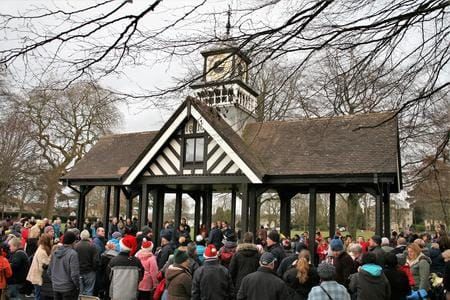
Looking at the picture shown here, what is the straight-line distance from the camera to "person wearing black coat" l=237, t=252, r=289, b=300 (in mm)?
6059

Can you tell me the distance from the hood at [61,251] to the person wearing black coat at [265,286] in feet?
12.2

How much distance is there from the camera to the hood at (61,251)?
8.38 meters

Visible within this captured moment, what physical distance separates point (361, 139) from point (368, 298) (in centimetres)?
1058

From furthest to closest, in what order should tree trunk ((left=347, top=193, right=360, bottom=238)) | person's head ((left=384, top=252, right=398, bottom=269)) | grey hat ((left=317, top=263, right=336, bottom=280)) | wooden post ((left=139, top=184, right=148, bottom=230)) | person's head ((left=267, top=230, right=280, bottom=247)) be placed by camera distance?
tree trunk ((left=347, top=193, right=360, bottom=238))
wooden post ((left=139, top=184, right=148, bottom=230))
person's head ((left=267, top=230, right=280, bottom=247))
person's head ((left=384, top=252, right=398, bottom=269))
grey hat ((left=317, top=263, right=336, bottom=280))

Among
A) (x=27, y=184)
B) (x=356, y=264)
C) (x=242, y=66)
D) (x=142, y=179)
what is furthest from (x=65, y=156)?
(x=242, y=66)

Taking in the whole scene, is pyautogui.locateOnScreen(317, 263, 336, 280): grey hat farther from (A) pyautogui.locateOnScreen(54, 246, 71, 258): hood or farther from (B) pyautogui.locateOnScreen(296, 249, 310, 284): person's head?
(A) pyautogui.locateOnScreen(54, 246, 71, 258): hood

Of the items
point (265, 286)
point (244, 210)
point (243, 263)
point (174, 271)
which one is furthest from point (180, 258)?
point (244, 210)

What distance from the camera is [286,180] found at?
15945mm

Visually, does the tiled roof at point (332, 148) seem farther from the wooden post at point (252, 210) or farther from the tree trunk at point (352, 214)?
the tree trunk at point (352, 214)

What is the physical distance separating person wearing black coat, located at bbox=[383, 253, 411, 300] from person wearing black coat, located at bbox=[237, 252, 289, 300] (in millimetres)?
2183

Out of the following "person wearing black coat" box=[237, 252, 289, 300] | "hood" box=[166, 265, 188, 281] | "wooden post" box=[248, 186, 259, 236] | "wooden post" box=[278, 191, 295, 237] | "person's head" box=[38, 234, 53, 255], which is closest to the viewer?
"person wearing black coat" box=[237, 252, 289, 300]

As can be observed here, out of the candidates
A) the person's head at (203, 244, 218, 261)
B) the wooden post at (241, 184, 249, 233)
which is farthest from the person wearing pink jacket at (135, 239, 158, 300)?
the wooden post at (241, 184, 249, 233)

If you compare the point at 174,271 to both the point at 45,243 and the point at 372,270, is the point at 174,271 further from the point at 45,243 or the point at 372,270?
the point at 45,243

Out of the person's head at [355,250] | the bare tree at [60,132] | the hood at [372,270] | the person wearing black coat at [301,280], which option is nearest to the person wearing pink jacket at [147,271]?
the person wearing black coat at [301,280]
